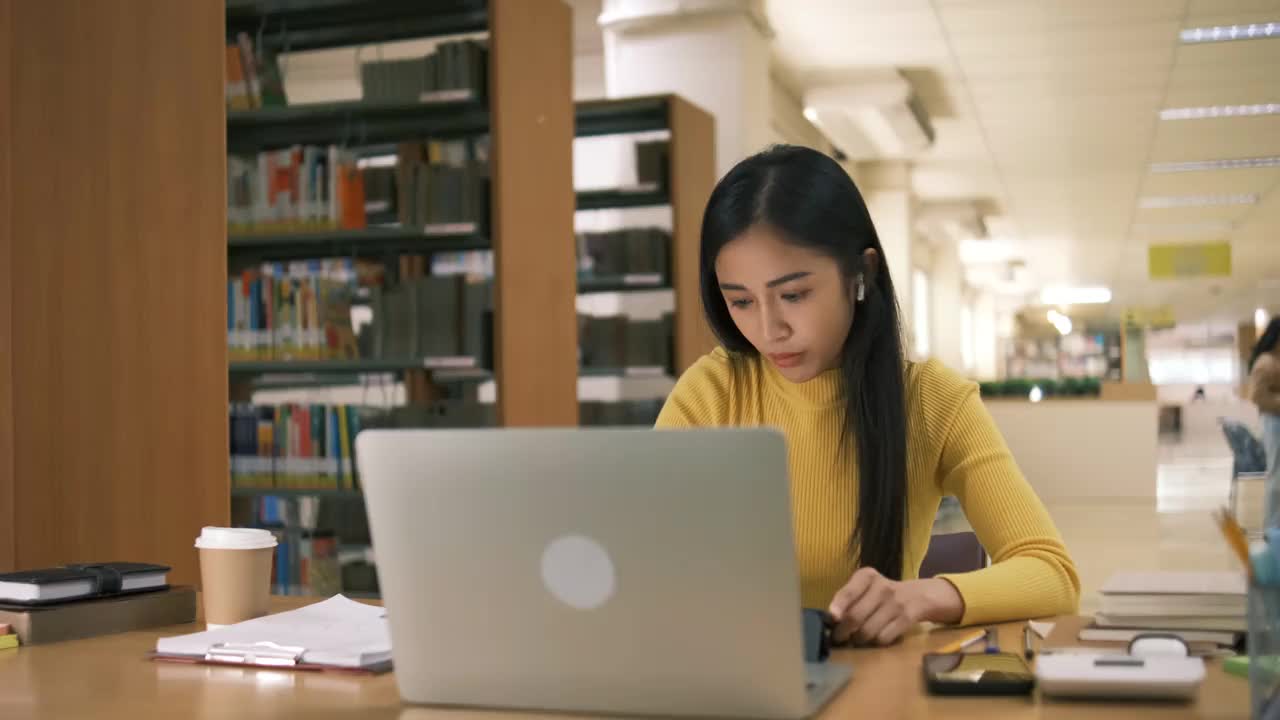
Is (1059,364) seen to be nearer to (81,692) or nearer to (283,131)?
(283,131)

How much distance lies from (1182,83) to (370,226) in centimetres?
611

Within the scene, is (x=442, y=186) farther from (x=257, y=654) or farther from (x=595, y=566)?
(x=595, y=566)

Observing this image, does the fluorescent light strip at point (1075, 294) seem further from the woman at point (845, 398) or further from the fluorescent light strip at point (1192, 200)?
the woman at point (845, 398)

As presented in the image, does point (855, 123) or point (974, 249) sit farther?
point (974, 249)

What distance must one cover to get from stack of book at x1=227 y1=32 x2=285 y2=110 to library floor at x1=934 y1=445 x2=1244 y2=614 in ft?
9.11

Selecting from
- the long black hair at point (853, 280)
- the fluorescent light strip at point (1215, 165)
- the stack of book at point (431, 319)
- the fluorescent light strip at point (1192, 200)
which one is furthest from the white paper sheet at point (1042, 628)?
the fluorescent light strip at point (1192, 200)

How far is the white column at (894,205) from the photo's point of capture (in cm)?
1159

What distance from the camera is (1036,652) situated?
1.26m

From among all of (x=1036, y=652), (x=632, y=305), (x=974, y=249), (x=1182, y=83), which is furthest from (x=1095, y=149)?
(x=1036, y=652)

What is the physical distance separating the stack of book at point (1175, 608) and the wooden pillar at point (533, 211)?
104 inches

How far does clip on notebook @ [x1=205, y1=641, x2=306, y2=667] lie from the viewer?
1.27 metres

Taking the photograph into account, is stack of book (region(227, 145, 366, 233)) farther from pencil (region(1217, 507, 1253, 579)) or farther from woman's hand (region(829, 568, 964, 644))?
pencil (region(1217, 507, 1253, 579))

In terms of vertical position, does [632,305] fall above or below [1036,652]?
above

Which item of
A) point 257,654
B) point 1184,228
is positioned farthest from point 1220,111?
point 257,654
